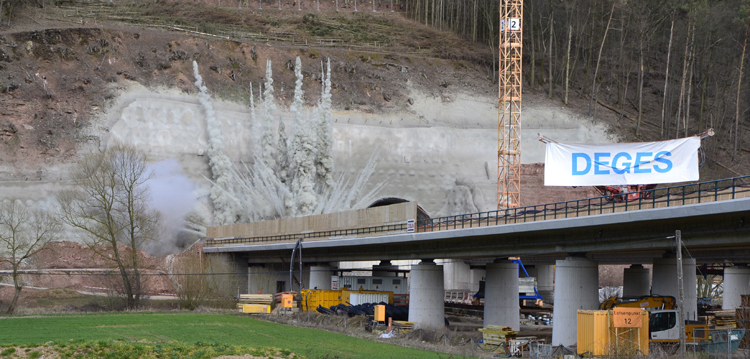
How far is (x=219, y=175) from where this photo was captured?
9019 cm

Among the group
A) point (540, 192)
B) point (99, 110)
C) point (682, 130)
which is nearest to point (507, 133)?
point (540, 192)

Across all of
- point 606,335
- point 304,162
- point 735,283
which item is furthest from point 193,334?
point 304,162

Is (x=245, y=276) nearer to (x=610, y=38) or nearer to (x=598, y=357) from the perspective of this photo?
(x=598, y=357)

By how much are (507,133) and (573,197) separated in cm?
1139

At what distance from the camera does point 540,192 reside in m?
94.9

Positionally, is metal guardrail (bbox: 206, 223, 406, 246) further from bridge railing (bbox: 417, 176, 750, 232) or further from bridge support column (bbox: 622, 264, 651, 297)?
bridge support column (bbox: 622, 264, 651, 297)

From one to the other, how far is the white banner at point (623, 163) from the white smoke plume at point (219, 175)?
2224 inches

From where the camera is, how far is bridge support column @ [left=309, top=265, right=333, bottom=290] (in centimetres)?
6556

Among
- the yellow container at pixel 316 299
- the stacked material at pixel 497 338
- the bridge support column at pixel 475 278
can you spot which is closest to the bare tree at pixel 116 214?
the yellow container at pixel 316 299

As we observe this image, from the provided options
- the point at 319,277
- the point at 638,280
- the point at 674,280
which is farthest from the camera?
the point at 319,277

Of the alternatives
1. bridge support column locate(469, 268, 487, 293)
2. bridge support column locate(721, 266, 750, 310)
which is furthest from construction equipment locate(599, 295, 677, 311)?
bridge support column locate(469, 268, 487, 293)

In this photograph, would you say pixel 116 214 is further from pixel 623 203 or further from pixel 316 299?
pixel 623 203

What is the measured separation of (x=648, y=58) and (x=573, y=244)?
274 feet

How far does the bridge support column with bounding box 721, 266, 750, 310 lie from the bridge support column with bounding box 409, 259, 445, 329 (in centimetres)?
2502
